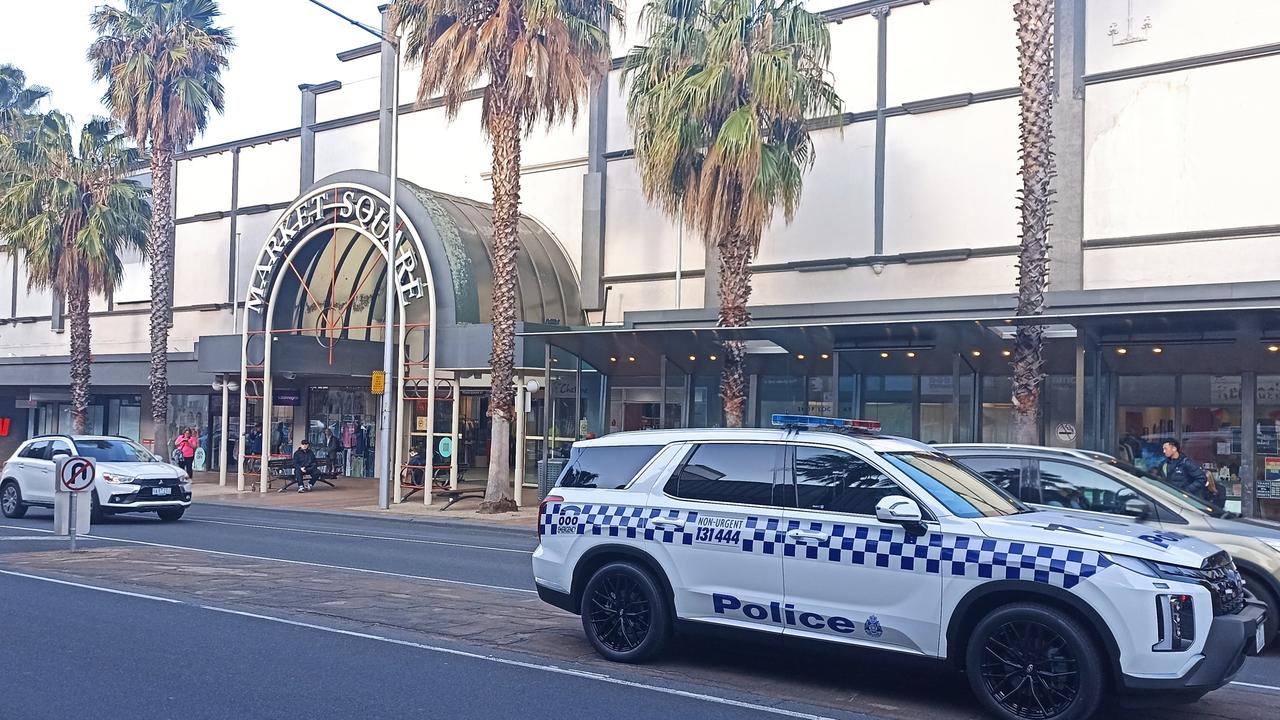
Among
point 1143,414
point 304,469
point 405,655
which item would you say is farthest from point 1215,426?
point 304,469

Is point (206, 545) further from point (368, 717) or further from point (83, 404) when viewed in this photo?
point (83, 404)

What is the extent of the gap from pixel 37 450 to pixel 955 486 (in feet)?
62.2

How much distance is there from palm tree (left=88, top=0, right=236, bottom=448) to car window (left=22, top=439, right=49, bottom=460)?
11.1 m

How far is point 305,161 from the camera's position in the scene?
3525cm

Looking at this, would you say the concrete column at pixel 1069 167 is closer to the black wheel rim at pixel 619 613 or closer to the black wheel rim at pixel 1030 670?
the black wheel rim at pixel 619 613

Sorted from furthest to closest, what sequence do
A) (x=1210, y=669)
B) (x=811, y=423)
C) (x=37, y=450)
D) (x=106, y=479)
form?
(x=37, y=450)
(x=106, y=479)
(x=811, y=423)
(x=1210, y=669)

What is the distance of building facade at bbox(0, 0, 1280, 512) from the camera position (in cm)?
1930

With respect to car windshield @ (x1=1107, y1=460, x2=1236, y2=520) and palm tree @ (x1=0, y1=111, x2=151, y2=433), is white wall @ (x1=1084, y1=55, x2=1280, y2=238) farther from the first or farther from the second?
palm tree @ (x1=0, y1=111, x2=151, y2=433)

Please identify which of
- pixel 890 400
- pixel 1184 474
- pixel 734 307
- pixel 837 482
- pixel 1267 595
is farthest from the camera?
pixel 890 400

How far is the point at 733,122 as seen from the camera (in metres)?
19.8

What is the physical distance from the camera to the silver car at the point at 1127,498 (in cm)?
951

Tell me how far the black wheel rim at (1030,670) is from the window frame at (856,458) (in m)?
0.81

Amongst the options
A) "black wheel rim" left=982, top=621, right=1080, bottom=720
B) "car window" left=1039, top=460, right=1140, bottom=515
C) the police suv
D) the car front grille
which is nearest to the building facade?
"car window" left=1039, top=460, right=1140, bottom=515

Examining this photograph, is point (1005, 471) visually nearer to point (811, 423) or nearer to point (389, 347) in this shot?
point (811, 423)
